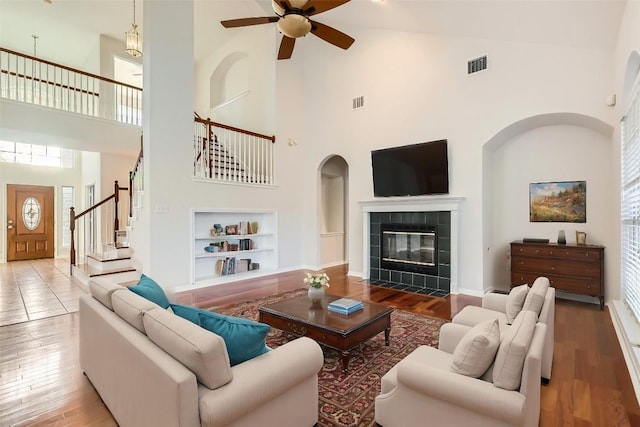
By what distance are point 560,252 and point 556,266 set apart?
0.21 meters

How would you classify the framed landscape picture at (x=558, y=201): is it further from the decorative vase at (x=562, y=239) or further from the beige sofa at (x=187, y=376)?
the beige sofa at (x=187, y=376)

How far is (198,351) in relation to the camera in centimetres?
137

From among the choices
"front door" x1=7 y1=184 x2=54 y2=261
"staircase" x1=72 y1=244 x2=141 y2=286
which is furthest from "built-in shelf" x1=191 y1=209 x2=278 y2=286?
"front door" x1=7 y1=184 x2=54 y2=261

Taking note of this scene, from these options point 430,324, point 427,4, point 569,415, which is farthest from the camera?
point 427,4

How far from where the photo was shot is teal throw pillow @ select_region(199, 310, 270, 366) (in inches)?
64.6

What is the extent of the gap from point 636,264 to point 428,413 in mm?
2872

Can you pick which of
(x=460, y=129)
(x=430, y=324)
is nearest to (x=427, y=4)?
(x=460, y=129)

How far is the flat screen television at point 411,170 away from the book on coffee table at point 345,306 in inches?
125

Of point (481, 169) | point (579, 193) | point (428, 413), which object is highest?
point (481, 169)

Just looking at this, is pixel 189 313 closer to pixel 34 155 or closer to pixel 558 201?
pixel 558 201

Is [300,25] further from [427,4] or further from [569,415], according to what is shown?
[569,415]

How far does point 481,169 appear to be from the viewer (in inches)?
203

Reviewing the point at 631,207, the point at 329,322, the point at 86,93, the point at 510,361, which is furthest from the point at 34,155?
the point at 631,207

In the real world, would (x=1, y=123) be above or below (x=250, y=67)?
below
